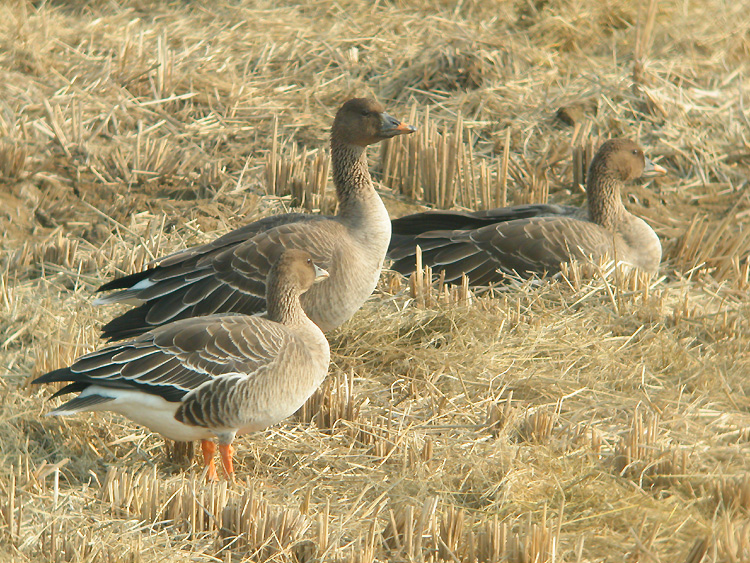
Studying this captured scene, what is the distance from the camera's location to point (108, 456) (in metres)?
4.80

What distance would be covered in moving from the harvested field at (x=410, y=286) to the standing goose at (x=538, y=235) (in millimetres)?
223

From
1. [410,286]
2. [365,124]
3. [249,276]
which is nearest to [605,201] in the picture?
[410,286]

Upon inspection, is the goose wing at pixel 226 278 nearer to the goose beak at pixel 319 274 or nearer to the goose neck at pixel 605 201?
the goose beak at pixel 319 274

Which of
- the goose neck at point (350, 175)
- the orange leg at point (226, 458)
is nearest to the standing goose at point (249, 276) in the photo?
the goose neck at point (350, 175)

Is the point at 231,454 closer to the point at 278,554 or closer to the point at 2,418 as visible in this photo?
the point at 278,554

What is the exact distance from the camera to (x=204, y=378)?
4.54 metres

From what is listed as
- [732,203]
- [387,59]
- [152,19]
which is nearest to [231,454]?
[732,203]

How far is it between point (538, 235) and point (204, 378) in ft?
10.6

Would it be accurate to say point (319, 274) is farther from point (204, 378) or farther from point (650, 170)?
point (650, 170)

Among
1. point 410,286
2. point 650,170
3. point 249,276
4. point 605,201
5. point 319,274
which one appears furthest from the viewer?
point 650,170

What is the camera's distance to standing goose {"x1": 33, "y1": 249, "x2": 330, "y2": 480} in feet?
14.5

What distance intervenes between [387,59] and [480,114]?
1.55 meters

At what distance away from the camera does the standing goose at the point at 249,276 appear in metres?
5.65

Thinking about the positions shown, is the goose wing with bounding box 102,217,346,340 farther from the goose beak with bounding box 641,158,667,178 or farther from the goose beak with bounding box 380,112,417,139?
the goose beak with bounding box 641,158,667,178
